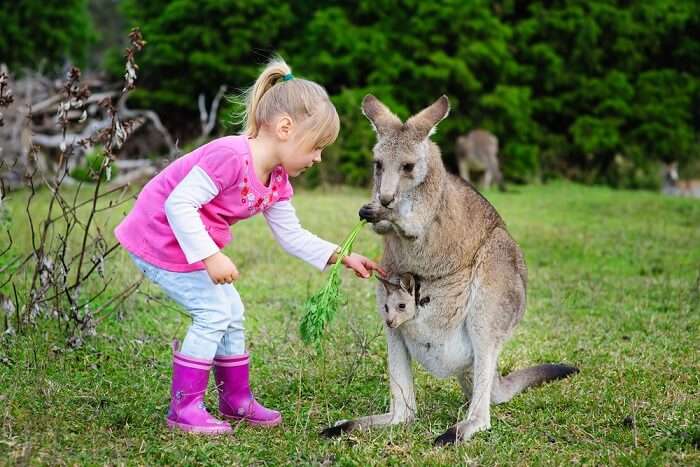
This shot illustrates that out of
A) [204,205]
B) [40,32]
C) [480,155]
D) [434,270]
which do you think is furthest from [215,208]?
[40,32]

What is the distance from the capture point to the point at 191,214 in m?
Result: 2.79

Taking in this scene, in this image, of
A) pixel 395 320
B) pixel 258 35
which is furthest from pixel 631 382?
pixel 258 35

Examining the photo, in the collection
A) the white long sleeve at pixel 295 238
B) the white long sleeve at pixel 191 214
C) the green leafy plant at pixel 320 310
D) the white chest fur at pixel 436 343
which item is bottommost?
the white chest fur at pixel 436 343

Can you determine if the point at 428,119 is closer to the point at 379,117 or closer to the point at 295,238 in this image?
the point at 379,117

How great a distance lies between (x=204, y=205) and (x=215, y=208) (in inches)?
2.1

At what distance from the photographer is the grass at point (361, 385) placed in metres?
2.71

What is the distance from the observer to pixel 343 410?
3283 mm

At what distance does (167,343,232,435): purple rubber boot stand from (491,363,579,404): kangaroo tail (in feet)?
3.63

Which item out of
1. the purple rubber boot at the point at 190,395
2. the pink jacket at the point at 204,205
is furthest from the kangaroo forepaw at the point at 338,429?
the pink jacket at the point at 204,205

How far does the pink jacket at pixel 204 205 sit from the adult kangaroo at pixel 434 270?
17.5 inches

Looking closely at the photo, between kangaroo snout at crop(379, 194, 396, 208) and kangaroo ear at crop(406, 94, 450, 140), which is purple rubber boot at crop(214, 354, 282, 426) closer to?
kangaroo snout at crop(379, 194, 396, 208)

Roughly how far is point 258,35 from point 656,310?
422 inches

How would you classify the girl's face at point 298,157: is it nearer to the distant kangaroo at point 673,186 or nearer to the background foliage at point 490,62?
the background foliage at point 490,62

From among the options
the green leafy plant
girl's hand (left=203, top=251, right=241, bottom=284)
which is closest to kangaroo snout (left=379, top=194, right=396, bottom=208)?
the green leafy plant
